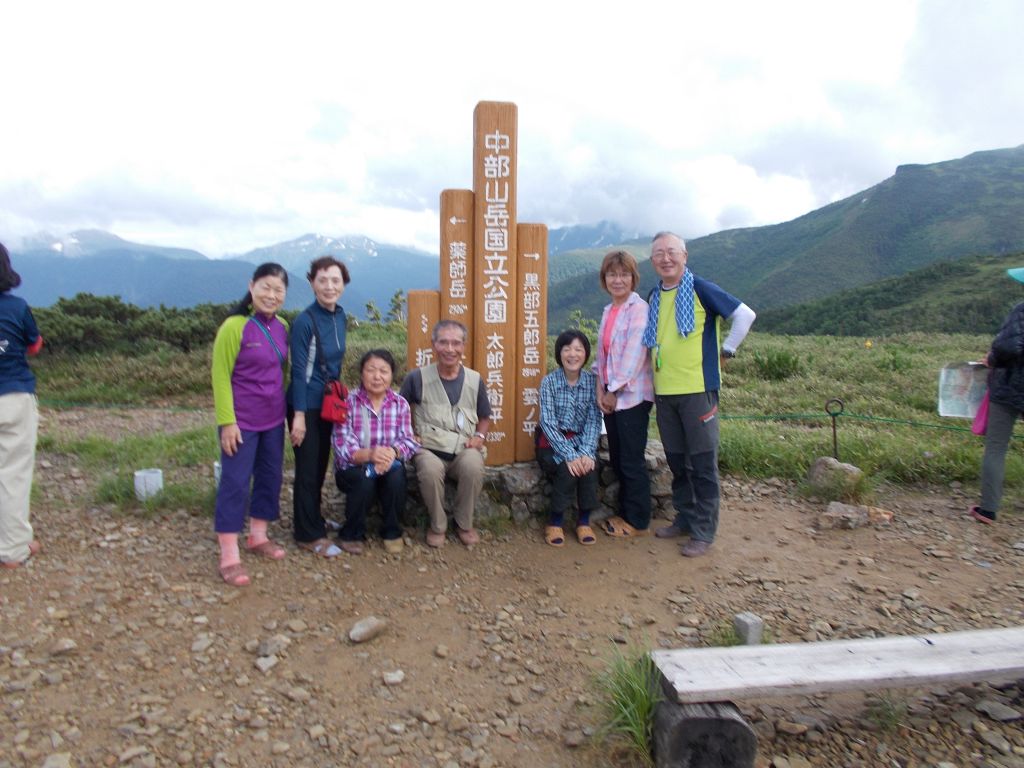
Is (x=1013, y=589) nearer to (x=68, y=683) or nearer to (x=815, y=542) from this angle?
(x=815, y=542)

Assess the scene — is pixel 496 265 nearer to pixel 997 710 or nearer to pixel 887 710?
pixel 887 710

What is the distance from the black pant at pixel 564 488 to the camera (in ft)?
13.9

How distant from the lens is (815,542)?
4289mm

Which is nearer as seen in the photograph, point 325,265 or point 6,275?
point 6,275

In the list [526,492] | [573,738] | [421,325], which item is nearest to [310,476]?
[421,325]

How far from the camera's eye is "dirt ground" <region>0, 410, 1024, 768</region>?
95.5 inches

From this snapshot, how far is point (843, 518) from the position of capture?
A: 447 cm

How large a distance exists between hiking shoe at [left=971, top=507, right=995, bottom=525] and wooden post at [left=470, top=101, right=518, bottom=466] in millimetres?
3255

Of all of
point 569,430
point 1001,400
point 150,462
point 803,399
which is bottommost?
point 150,462

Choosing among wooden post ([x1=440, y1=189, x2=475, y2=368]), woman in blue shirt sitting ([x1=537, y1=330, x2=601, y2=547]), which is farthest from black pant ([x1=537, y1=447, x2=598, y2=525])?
wooden post ([x1=440, y1=189, x2=475, y2=368])

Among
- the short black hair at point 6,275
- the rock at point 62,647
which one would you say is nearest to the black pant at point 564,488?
the rock at point 62,647

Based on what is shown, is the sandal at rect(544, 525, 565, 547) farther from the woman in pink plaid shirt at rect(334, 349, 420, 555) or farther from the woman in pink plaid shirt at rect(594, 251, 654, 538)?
the woman in pink plaid shirt at rect(334, 349, 420, 555)

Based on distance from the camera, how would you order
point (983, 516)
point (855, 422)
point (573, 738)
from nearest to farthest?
point (573, 738)
point (983, 516)
point (855, 422)

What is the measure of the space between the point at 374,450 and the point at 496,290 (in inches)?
55.3
